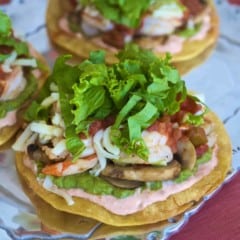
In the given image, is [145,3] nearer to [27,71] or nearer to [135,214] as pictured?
[27,71]

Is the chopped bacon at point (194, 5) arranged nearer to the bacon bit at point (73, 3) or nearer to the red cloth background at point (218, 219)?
the bacon bit at point (73, 3)

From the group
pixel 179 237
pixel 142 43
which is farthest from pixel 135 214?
pixel 142 43

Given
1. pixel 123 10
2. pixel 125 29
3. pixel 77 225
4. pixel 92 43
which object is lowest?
pixel 77 225

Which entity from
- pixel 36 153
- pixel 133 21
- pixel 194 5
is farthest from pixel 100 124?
pixel 194 5

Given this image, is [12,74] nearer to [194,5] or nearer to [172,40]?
[172,40]

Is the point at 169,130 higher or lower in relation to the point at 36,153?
higher

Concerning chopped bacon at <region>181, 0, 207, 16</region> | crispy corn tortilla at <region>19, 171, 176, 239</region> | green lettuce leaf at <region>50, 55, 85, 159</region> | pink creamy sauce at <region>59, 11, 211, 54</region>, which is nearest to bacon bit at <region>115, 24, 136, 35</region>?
pink creamy sauce at <region>59, 11, 211, 54</region>

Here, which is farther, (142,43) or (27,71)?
(142,43)

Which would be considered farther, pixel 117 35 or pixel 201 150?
pixel 117 35
